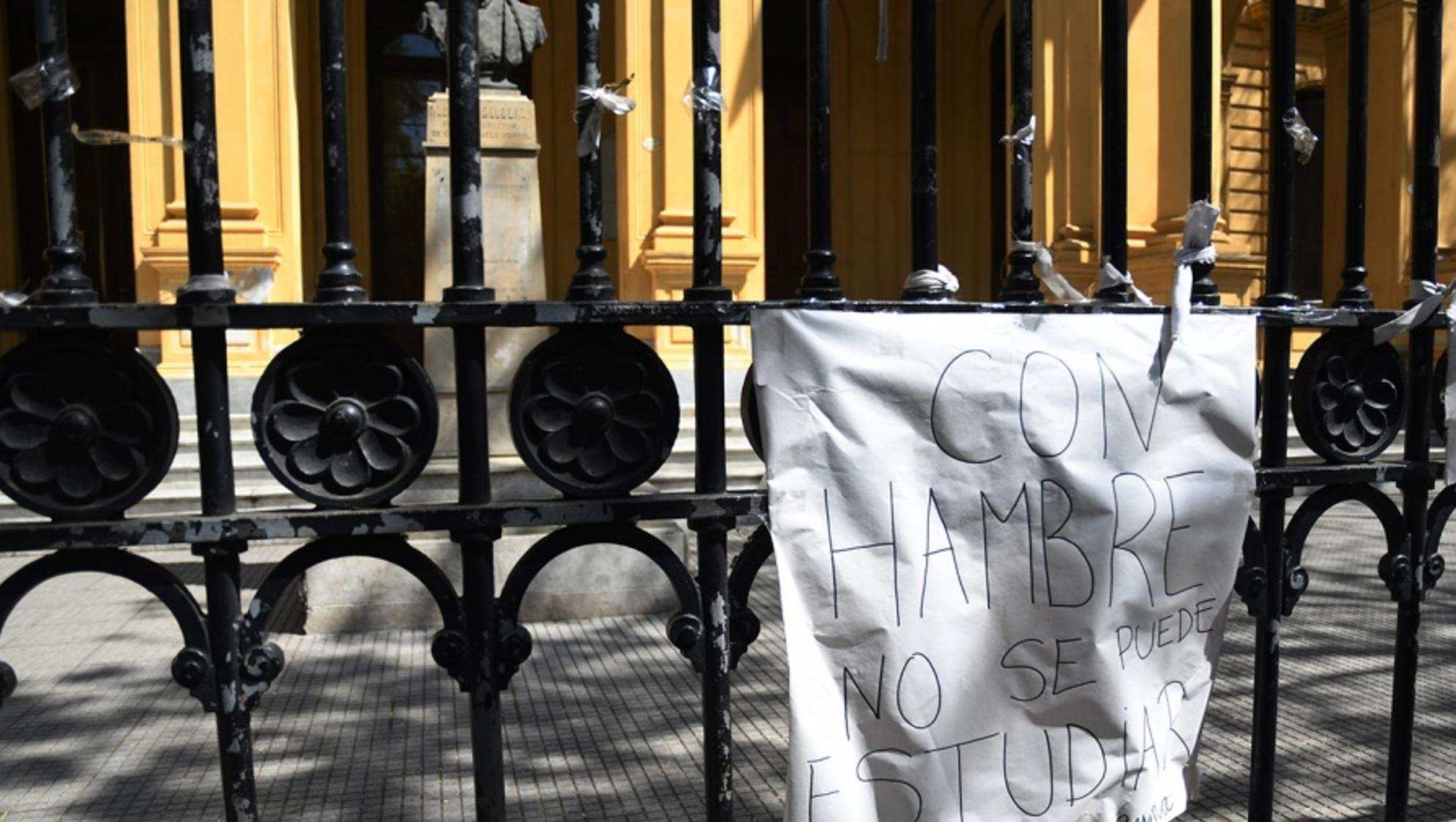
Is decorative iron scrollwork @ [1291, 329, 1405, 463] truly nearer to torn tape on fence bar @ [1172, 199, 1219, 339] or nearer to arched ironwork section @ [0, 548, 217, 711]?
torn tape on fence bar @ [1172, 199, 1219, 339]

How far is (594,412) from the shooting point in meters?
1.66

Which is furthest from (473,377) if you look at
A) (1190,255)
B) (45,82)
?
(1190,255)

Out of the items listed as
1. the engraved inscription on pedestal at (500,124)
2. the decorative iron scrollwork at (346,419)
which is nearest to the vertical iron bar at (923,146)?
the decorative iron scrollwork at (346,419)

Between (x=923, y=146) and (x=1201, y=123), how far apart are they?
0.65 m

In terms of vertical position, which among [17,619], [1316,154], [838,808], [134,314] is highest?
[1316,154]

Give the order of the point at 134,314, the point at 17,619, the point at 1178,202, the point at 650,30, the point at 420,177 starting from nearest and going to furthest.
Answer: the point at 134,314, the point at 17,619, the point at 650,30, the point at 1178,202, the point at 420,177

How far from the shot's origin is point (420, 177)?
14617mm

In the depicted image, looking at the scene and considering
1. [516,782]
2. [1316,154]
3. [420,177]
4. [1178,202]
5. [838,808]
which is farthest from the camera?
[1316,154]

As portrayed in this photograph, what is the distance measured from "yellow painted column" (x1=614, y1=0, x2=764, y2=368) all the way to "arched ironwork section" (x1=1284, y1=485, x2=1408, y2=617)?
9127 millimetres

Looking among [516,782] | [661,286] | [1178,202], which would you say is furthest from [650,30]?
[516,782]

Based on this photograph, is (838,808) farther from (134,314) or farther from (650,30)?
(650,30)

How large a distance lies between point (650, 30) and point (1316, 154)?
11.9 m

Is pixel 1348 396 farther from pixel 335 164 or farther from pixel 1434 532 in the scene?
pixel 335 164

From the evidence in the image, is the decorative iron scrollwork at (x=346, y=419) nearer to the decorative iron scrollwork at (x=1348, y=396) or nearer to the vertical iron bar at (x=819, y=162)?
the vertical iron bar at (x=819, y=162)
